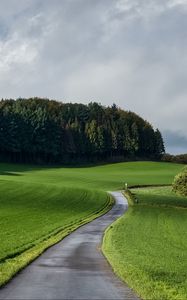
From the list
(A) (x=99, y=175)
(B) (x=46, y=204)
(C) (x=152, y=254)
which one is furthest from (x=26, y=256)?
(A) (x=99, y=175)

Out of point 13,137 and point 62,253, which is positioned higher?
point 13,137

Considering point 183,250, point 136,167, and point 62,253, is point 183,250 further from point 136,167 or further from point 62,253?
point 136,167

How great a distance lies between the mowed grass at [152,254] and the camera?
17141mm

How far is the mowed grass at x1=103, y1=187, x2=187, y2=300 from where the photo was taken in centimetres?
1714

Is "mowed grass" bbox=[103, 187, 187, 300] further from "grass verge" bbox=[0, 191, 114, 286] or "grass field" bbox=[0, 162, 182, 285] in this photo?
"grass field" bbox=[0, 162, 182, 285]

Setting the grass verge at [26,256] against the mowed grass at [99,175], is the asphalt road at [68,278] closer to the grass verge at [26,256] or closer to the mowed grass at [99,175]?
the grass verge at [26,256]

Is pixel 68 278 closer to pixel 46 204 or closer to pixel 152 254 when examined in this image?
pixel 152 254

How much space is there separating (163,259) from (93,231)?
53.4 ft

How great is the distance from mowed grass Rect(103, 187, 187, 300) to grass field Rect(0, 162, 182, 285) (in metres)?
4.11

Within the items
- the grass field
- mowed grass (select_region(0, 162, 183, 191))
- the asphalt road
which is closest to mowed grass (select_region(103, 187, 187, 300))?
the asphalt road

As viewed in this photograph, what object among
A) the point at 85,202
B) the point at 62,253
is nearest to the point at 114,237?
the point at 62,253

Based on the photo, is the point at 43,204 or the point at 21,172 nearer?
the point at 43,204

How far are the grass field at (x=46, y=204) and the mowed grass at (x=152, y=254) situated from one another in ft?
→ 13.5

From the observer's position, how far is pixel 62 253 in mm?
26734
